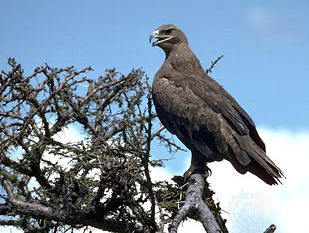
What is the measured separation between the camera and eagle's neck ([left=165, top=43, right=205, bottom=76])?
8586mm

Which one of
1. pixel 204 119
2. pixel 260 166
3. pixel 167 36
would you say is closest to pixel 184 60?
pixel 167 36

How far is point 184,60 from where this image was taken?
8.66m

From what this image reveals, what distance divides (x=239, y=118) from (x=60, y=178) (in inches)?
88.6

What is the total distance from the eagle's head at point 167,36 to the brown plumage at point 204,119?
433 mm

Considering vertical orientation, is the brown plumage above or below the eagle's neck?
below

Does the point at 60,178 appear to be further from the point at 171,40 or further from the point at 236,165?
the point at 171,40

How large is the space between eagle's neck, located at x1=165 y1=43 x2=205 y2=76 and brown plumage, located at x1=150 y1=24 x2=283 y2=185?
13 millimetres

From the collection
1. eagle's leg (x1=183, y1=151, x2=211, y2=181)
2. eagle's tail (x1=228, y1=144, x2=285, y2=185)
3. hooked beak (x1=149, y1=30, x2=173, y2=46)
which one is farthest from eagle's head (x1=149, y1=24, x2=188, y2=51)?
eagle's tail (x1=228, y1=144, x2=285, y2=185)

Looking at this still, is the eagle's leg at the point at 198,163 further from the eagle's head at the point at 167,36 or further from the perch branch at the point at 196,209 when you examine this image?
the eagle's head at the point at 167,36

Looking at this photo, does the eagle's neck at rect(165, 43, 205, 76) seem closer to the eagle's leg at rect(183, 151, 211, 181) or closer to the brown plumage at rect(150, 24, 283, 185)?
the brown plumage at rect(150, 24, 283, 185)

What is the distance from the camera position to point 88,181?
6.87 metres

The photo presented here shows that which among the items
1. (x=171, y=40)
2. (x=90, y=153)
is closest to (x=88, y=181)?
(x=90, y=153)

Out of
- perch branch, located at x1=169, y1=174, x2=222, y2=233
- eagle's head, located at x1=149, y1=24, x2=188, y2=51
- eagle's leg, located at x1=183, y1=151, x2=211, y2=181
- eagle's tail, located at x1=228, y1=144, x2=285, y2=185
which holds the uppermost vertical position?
eagle's head, located at x1=149, y1=24, x2=188, y2=51

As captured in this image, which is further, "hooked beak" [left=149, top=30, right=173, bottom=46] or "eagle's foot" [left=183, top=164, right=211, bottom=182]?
"hooked beak" [left=149, top=30, right=173, bottom=46]
